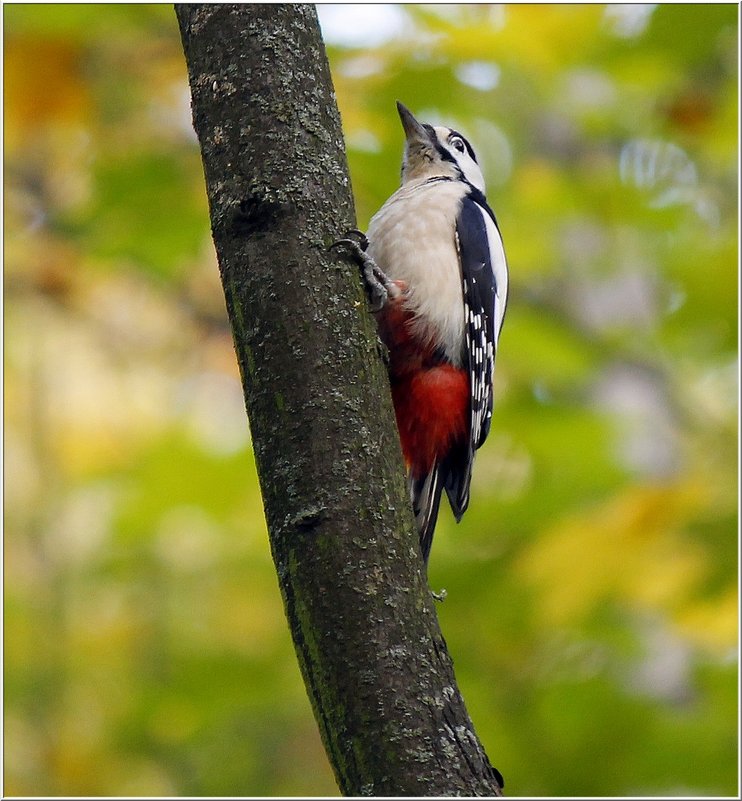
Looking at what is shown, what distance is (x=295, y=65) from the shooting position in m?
2.31

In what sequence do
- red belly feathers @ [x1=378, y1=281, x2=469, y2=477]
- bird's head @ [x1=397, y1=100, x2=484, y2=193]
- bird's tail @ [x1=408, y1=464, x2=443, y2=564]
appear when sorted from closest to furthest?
bird's tail @ [x1=408, y1=464, x2=443, y2=564] < red belly feathers @ [x1=378, y1=281, x2=469, y2=477] < bird's head @ [x1=397, y1=100, x2=484, y2=193]

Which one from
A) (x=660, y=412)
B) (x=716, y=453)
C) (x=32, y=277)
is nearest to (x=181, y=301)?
(x=32, y=277)

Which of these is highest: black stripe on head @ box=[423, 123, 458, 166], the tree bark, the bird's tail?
black stripe on head @ box=[423, 123, 458, 166]

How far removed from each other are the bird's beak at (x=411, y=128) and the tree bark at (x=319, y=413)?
7.41ft

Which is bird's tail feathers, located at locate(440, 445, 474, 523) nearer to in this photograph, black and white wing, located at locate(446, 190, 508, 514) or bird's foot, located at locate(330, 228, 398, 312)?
black and white wing, located at locate(446, 190, 508, 514)

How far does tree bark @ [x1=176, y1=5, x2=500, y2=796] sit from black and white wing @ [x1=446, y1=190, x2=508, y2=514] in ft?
6.07

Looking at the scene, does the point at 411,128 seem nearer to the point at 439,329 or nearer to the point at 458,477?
the point at 439,329

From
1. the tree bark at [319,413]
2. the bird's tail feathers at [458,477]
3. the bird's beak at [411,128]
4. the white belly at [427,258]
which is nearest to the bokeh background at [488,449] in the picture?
the bird's beak at [411,128]

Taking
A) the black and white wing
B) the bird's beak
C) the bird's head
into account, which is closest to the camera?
the black and white wing

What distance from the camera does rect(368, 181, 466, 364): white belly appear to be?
405cm

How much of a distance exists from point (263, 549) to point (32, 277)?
234 centimetres

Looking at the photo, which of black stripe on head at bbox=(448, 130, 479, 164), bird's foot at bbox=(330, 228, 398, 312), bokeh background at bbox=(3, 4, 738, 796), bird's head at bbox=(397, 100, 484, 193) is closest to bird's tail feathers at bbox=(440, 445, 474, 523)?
bokeh background at bbox=(3, 4, 738, 796)

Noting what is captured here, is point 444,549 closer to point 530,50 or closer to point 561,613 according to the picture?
point 561,613

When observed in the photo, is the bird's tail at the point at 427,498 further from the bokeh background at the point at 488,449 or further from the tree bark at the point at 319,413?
the tree bark at the point at 319,413
